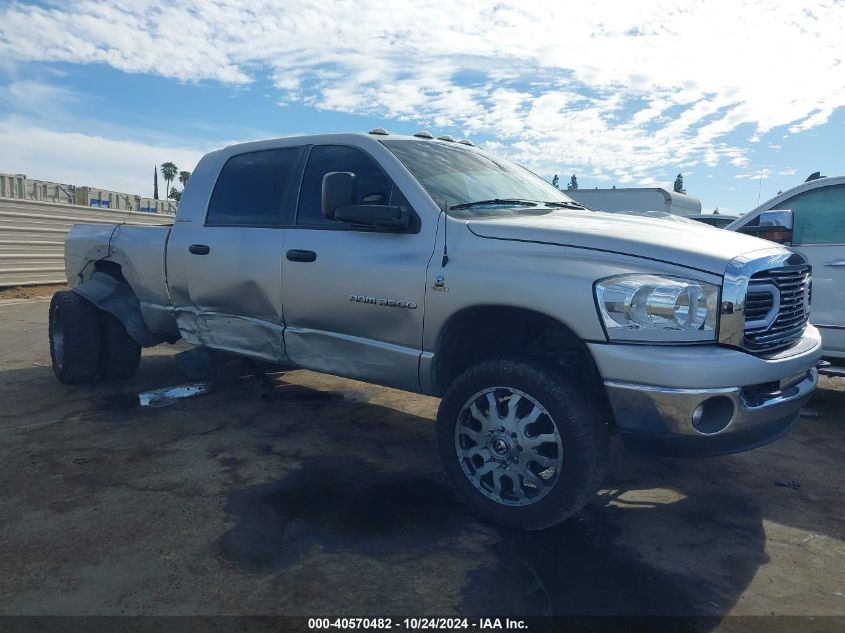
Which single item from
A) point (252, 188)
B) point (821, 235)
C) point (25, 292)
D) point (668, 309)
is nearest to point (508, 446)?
point (668, 309)

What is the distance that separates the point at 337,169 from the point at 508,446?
6.97 ft

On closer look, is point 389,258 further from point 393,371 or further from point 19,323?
point 19,323

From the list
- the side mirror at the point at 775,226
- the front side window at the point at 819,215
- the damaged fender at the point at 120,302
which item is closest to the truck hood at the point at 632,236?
the side mirror at the point at 775,226

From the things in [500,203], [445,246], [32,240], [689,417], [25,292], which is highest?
[500,203]

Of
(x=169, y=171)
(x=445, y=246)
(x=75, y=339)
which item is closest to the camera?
(x=445, y=246)

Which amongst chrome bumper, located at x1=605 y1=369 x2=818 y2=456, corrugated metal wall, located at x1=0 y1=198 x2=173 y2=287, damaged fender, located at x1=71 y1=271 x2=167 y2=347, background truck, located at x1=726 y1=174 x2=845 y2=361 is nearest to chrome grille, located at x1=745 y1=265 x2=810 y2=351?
chrome bumper, located at x1=605 y1=369 x2=818 y2=456

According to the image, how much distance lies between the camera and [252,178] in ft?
15.6

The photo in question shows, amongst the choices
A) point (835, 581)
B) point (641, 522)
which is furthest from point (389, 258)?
point (835, 581)

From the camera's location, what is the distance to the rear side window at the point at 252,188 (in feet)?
14.8

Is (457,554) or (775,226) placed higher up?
(775,226)

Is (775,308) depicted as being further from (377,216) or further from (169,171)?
(169,171)

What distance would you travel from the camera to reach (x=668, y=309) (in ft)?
9.27

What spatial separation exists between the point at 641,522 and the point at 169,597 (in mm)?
2259

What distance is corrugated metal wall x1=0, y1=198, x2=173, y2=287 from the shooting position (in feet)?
40.7
